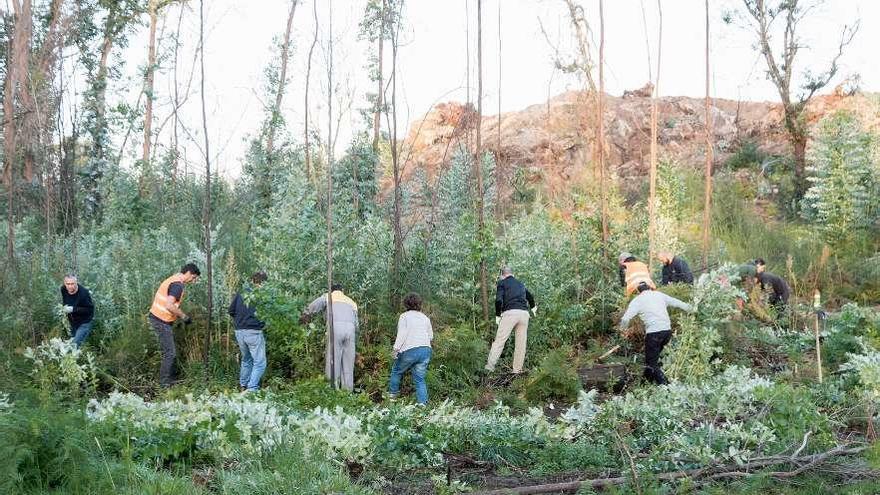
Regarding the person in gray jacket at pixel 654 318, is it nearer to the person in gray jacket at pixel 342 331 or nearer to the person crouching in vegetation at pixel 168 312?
the person in gray jacket at pixel 342 331

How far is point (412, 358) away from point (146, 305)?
5528mm

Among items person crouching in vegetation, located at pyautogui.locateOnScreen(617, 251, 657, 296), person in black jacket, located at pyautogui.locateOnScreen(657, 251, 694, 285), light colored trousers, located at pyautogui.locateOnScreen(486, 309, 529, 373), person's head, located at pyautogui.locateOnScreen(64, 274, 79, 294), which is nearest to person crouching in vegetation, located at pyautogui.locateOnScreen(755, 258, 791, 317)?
person in black jacket, located at pyautogui.locateOnScreen(657, 251, 694, 285)

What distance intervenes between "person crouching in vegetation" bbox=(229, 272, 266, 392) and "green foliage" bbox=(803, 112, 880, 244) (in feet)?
59.9

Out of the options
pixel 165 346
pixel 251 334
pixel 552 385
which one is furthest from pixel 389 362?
pixel 165 346

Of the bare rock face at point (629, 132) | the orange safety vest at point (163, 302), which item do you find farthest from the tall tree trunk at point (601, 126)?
the bare rock face at point (629, 132)

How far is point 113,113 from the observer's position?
23344mm

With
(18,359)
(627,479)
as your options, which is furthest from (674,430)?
(18,359)

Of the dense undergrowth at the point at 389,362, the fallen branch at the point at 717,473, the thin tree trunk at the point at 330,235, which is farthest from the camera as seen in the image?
the thin tree trunk at the point at 330,235

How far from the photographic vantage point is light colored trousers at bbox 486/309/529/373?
1267 centimetres

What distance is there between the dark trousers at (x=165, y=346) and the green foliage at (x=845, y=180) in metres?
19.1

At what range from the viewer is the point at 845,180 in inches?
934

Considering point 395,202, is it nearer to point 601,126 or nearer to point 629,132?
point 601,126

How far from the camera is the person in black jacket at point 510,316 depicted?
500 inches

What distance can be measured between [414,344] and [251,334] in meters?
2.41
